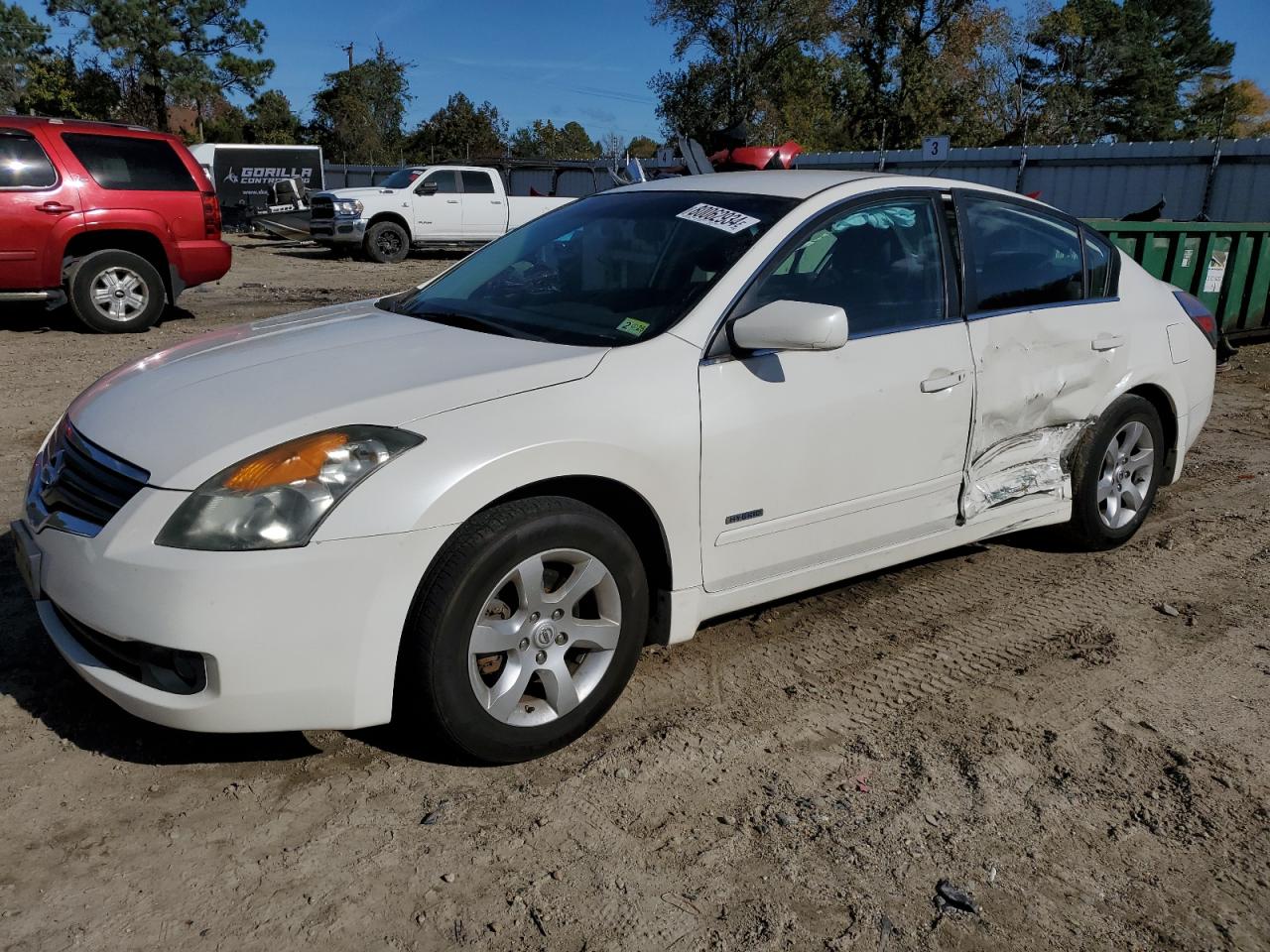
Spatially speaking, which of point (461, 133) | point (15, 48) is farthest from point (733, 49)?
point (15, 48)

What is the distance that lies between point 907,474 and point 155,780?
255 cm

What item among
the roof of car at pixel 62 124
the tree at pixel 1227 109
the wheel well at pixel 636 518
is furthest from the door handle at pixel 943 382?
the tree at pixel 1227 109

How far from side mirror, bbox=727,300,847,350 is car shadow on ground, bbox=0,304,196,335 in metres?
8.67

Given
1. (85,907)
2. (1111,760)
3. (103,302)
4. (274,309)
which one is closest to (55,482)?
(85,907)

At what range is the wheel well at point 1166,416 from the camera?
15.0 feet

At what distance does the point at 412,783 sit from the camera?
2791 millimetres

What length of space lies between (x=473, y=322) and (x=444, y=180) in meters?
16.5

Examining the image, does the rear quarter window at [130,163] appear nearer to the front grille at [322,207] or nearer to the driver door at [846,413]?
the driver door at [846,413]

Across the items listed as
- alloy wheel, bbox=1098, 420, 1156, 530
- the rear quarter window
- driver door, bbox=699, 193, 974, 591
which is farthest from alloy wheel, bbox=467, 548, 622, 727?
the rear quarter window

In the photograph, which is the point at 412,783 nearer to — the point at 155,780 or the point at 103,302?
the point at 155,780

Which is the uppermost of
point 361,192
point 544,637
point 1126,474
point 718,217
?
point 718,217

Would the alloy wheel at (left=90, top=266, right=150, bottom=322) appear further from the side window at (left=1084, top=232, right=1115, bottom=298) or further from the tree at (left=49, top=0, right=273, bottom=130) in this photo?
the tree at (left=49, top=0, right=273, bottom=130)

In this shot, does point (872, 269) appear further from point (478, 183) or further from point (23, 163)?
point (478, 183)

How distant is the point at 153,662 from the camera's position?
2572 mm
